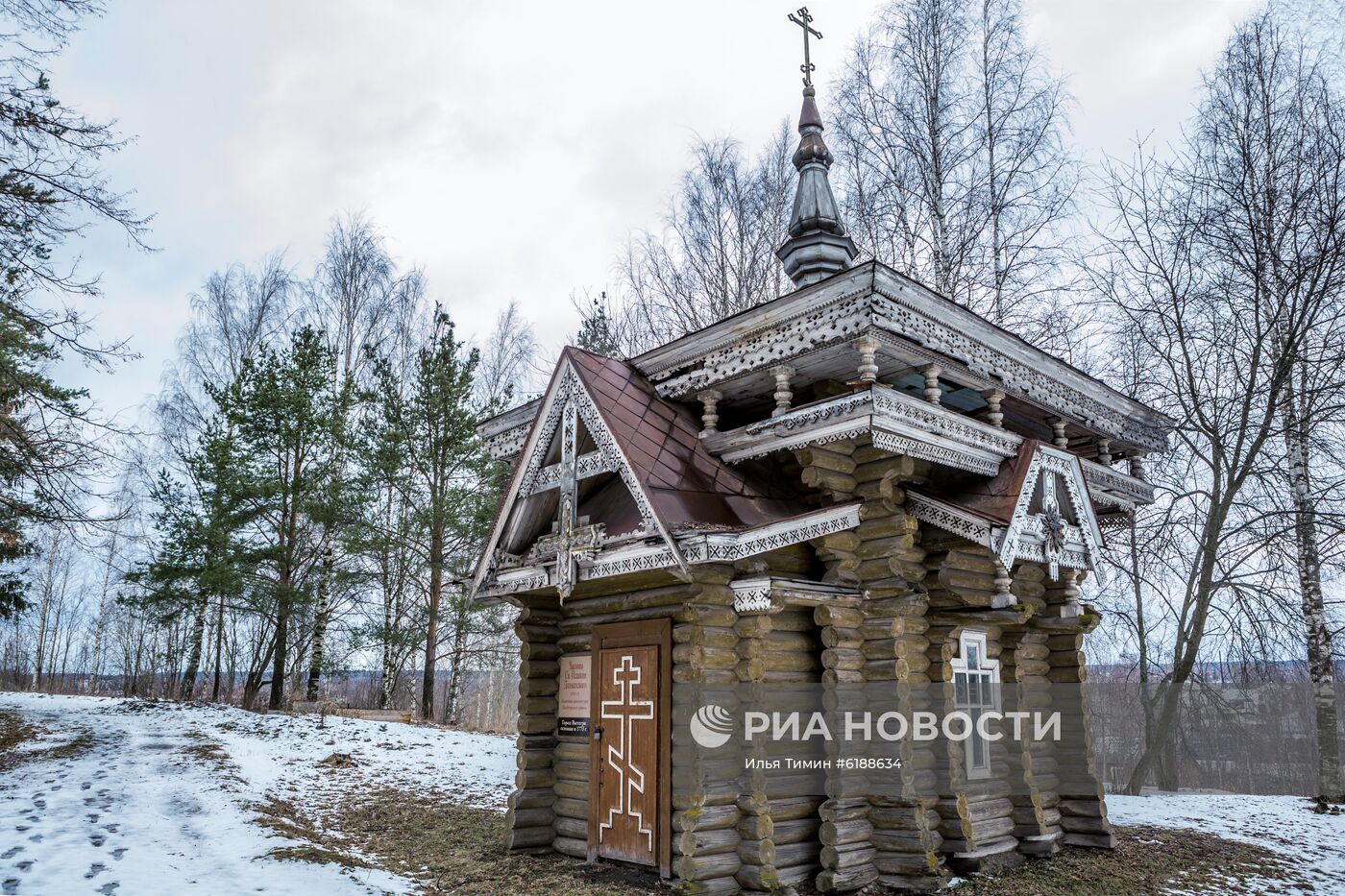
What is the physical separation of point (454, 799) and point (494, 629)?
8330 millimetres

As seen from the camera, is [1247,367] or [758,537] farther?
[1247,367]

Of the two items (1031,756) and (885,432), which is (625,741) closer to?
(885,432)

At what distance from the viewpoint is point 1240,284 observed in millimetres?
13859

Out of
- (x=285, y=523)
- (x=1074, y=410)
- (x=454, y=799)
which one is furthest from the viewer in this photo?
(x=285, y=523)

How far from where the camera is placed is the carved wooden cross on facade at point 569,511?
8117 millimetres

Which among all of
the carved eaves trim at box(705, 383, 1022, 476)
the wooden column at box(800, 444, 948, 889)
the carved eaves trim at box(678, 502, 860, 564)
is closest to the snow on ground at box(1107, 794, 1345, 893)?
the wooden column at box(800, 444, 948, 889)

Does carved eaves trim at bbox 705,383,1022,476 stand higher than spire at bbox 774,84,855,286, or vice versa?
spire at bbox 774,84,855,286

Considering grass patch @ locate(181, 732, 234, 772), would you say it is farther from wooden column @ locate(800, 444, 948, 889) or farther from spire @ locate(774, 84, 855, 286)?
spire @ locate(774, 84, 855, 286)

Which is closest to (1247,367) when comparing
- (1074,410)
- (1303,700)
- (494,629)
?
(1074,410)

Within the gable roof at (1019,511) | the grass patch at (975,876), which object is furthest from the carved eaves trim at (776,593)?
the grass patch at (975,876)

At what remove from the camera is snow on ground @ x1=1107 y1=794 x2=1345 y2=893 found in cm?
952

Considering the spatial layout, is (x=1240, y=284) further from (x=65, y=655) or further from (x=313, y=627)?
(x=65, y=655)

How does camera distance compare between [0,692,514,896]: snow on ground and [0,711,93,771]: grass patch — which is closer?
[0,692,514,896]: snow on ground

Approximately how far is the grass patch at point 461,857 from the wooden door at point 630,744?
0.32m
